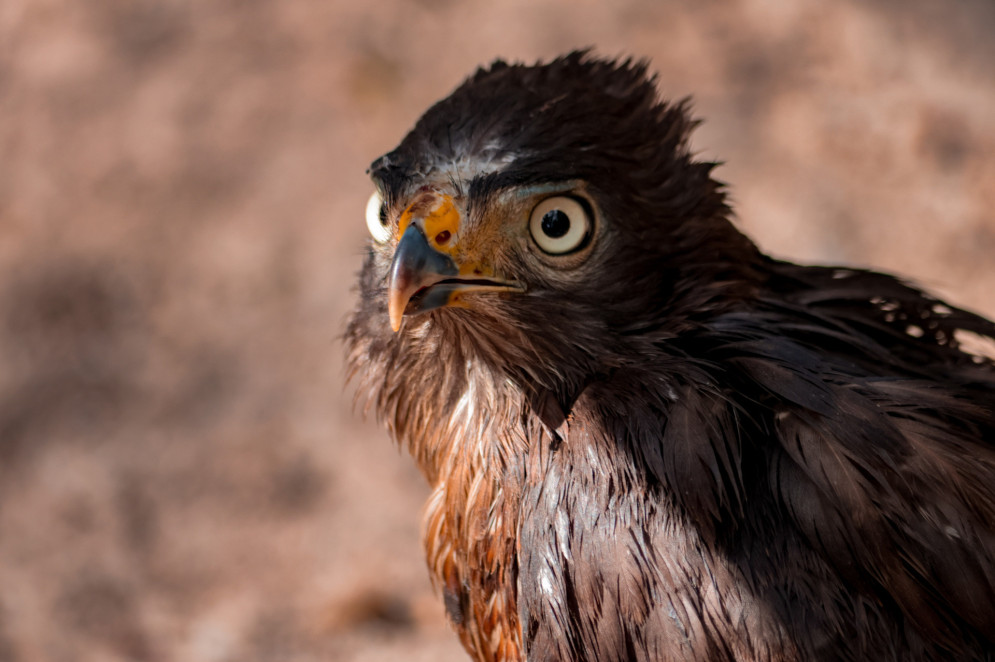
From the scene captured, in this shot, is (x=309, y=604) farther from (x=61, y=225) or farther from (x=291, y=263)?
(x=61, y=225)

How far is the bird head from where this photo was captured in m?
2.32

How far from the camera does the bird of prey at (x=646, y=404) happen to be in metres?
2.08

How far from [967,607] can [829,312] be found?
0.86 m

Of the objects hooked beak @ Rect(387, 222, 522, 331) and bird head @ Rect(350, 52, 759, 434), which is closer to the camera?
hooked beak @ Rect(387, 222, 522, 331)

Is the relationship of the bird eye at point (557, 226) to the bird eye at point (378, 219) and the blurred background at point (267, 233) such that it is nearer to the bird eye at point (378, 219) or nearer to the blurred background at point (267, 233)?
the bird eye at point (378, 219)

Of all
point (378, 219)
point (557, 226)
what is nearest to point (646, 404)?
point (557, 226)

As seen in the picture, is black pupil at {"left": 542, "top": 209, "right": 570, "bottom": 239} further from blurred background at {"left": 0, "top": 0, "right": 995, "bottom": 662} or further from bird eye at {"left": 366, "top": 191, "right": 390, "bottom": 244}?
blurred background at {"left": 0, "top": 0, "right": 995, "bottom": 662}

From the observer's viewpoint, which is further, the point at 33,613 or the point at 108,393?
the point at 108,393

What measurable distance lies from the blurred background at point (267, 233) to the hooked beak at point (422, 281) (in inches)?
99.0

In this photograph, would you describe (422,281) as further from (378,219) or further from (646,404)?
(646,404)

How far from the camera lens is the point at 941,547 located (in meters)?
2.08

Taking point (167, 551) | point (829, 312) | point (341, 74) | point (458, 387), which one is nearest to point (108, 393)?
point (167, 551)

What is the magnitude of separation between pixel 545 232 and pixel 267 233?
13.2 ft

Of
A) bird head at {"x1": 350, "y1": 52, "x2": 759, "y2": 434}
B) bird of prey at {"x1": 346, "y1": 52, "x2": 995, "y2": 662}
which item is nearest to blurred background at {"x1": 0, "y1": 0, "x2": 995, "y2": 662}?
bird of prey at {"x1": 346, "y1": 52, "x2": 995, "y2": 662}
